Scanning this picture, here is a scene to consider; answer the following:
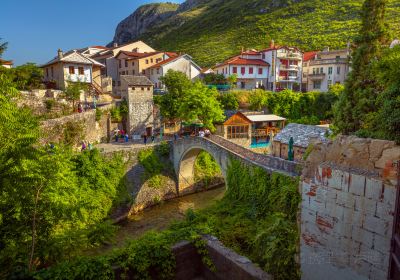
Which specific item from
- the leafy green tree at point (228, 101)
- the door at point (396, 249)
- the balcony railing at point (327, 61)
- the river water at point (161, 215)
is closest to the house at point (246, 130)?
the leafy green tree at point (228, 101)

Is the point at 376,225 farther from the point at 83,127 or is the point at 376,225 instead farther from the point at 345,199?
the point at 83,127

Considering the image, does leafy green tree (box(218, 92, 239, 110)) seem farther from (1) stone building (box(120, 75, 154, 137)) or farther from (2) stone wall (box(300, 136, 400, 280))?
(2) stone wall (box(300, 136, 400, 280))

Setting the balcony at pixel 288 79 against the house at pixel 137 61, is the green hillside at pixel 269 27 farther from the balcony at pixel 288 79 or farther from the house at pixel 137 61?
the house at pixel 137 61

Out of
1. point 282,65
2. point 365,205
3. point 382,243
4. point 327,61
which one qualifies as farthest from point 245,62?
point 382,243

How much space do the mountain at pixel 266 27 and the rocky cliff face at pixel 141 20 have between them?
36096mm

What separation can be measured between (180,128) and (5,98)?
28.8 metres

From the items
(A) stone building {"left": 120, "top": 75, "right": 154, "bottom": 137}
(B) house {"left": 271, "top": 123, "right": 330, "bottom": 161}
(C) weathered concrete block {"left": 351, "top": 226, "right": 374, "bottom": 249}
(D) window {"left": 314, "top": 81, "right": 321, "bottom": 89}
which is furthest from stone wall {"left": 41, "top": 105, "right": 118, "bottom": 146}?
(D) window {"left": 314, "top": 81, "right": 321, "bottom": 89}

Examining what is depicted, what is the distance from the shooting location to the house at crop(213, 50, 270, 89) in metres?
47.8

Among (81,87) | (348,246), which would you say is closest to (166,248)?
(348,246)

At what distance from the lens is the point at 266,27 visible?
76.4 meters

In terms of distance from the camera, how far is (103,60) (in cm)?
5334

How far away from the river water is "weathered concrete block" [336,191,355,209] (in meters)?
15.5

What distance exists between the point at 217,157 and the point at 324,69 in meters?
36.9

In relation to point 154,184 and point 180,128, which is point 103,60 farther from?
point 154,184
